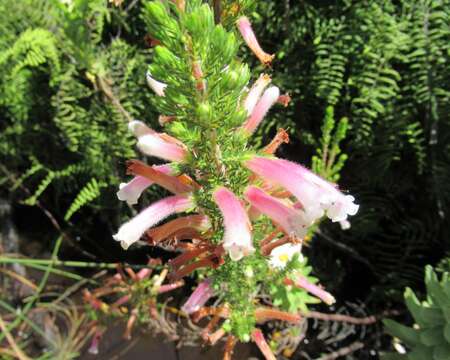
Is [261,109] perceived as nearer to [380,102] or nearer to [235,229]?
[235,229]

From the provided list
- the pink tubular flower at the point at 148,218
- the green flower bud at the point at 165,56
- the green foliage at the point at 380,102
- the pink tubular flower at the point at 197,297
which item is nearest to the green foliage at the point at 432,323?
the green foliage at the point at 380,102

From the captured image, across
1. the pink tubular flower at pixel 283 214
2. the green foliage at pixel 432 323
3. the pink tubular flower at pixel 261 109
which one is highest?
the pink tubular flower at pixel 261 109

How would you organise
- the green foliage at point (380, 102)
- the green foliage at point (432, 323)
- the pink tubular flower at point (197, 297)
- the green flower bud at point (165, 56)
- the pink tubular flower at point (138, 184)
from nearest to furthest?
the green flower bud at point (165, 56), the pink tubular flower at point (138, 184), the pink tubular flower at point (197, 297), the green foliage at point (432, 323), the green foliage at point (380, 102)

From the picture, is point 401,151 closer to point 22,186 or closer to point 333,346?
point 333,346

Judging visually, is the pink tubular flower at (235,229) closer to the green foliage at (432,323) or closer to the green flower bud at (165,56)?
the green flower bud at (165,56)

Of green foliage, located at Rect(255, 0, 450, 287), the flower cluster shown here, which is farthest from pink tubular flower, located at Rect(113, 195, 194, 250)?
green foliage, located at Rect(255, 0, 450, 287)

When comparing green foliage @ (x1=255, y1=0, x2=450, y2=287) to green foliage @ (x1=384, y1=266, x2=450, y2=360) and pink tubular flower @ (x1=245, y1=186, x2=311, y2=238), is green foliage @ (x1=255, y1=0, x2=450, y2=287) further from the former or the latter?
pink tubular flower @ (x1=245, y1=186, x2=311, y2=238)

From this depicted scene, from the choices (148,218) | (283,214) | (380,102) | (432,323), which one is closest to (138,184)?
(148,218)
